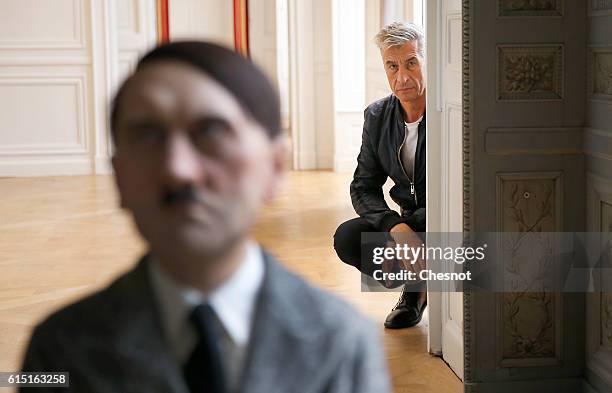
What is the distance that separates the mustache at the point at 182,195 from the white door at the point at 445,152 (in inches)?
111

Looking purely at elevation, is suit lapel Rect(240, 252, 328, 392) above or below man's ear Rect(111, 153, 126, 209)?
below

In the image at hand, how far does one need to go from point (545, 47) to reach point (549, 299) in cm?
80

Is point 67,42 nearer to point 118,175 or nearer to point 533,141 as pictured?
point 533,141

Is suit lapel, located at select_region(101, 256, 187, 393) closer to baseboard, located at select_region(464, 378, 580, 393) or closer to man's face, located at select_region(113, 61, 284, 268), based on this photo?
man's face, located at select_region(113, 61, 284, 268)

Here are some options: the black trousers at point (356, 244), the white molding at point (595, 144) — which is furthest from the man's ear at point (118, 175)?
the black trousers at point (356, 244)

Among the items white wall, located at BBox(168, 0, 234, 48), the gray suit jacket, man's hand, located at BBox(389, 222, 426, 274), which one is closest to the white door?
man's hand, located at BBox(389, 222, 426, 274)

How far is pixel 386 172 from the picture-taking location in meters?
4.12

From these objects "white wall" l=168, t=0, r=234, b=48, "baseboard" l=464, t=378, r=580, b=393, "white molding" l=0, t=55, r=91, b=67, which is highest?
"white wall" l=168, t=0, r=234, b=48

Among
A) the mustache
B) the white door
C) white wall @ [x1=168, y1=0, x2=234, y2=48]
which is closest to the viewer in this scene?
the mustache

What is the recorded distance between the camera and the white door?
3.48 m

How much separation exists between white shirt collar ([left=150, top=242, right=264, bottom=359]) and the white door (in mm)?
2762

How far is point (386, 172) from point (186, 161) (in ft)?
11.5

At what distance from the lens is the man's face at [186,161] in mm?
657

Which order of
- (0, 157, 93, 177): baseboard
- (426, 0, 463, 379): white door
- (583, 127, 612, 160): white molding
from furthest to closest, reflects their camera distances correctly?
(0, 157, 93, 177): baseboard → (426, 0, 463, 379): white door → (583, 127, 612, 160): white molding
